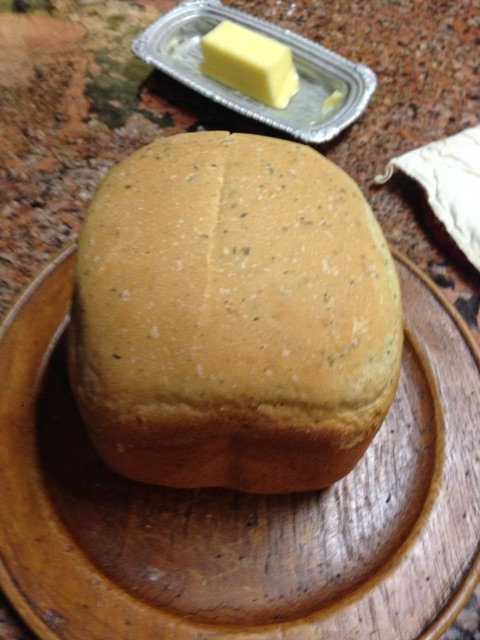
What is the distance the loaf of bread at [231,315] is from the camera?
57cm

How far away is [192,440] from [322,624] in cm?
28

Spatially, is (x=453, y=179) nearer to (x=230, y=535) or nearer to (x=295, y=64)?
(x=295, y=64)

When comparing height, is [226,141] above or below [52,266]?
above

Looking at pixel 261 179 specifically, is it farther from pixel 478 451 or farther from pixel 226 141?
pixel 478 451

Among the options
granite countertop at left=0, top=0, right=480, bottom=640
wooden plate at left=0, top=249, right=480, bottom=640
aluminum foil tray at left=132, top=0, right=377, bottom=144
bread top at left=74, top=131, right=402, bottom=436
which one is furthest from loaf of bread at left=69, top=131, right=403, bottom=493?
aluminum foil tray at left=132, top=0, right=377, bottom=144

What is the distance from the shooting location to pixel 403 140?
1.29 meters

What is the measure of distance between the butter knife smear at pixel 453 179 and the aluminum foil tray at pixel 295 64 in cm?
18

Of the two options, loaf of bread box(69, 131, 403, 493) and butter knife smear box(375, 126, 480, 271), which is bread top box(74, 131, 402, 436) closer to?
loaf of bread box(69, 131, 403, 493)

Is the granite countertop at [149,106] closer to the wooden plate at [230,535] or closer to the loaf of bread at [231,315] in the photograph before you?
the wooden plate at [230,535]

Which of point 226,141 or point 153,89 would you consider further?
point 153,89

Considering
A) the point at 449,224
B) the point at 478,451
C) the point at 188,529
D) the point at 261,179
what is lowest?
the point at 188,529

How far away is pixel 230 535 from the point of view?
739 millimetres

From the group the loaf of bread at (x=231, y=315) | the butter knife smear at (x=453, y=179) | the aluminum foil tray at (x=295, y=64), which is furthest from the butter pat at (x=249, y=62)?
the loaf of bread at (x=231, y=315)

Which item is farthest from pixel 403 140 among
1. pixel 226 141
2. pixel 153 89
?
pixel 226 141
